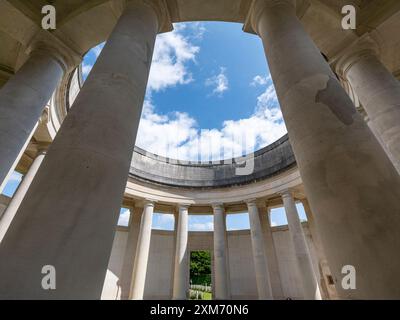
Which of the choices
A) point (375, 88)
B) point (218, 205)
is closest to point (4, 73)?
point (375, 88)

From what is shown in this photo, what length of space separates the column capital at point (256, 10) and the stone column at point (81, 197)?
13.6 m

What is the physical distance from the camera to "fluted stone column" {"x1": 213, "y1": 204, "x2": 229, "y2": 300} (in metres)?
55.8

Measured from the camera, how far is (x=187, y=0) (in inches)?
822

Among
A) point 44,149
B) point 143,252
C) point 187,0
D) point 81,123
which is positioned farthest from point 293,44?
point 143,252

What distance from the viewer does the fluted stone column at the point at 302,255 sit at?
4531 centimetres

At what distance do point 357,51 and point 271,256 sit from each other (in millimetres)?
65745

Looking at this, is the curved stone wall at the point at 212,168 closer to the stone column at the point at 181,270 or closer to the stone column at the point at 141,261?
the stone column at the point at 141,261

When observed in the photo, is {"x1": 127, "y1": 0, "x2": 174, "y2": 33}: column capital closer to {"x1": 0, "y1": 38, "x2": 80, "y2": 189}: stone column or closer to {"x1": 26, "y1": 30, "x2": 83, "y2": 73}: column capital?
{"x1": 26, "y1": 30, "x2": 83, "y2": 73}: column capital

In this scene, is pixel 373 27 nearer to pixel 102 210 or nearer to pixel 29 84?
pixel 102 210

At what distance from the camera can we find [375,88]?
21641mm

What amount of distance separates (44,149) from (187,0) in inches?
1550

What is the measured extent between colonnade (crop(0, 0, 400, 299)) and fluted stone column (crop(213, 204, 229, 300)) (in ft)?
180

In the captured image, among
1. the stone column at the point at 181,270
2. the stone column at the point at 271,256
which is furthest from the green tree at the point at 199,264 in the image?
the stone column at the point at 181,270

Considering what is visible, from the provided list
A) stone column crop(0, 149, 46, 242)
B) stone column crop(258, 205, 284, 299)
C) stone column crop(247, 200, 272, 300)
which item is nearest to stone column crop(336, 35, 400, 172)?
stone column crop(247, 200, 272, 300)
